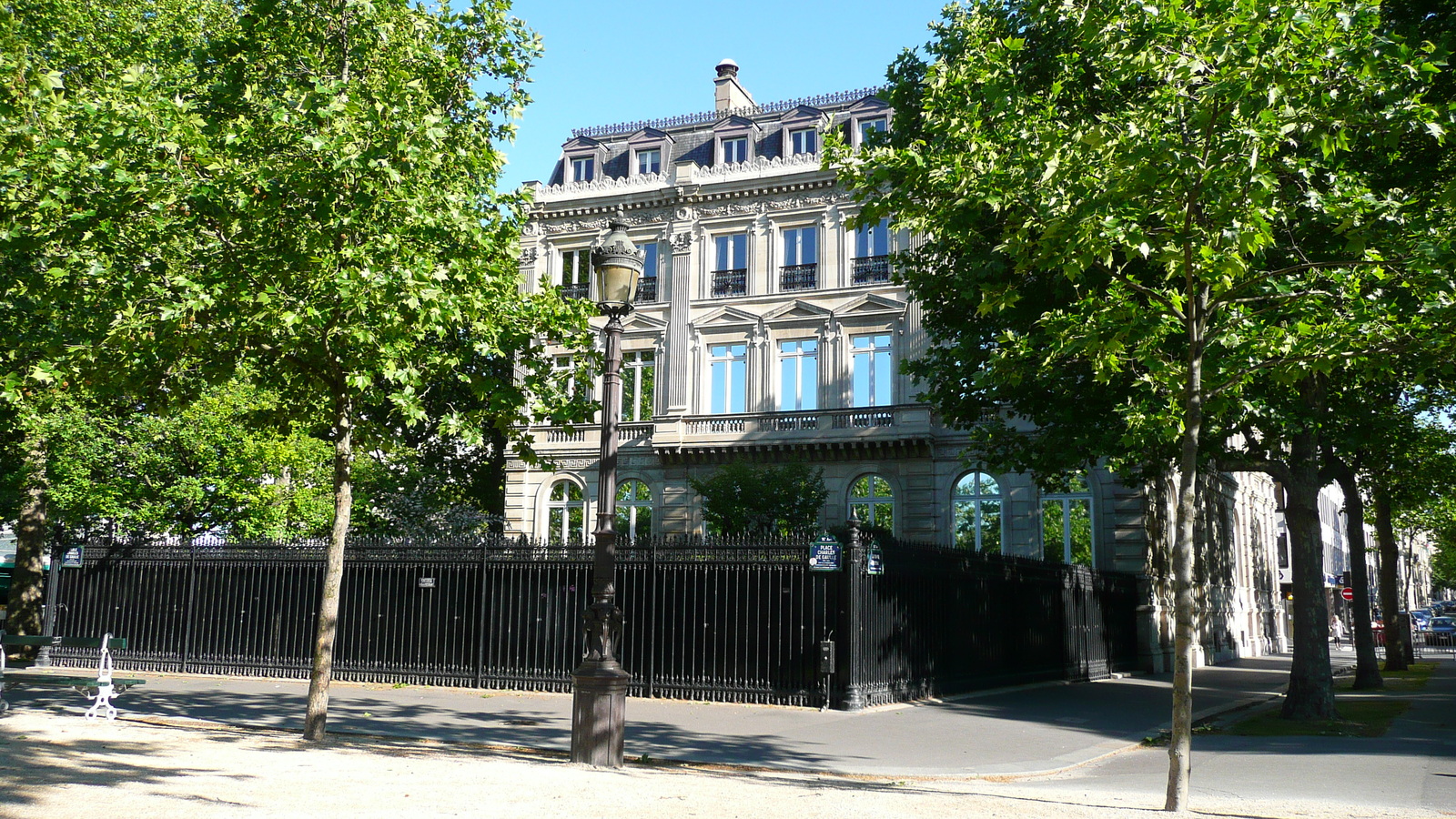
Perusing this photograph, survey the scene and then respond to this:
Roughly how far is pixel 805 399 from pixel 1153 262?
24856 mm

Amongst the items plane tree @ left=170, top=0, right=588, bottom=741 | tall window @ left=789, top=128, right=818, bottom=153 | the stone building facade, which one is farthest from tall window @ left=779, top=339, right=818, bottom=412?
plane tree @ left=170, top=0, right=588, bottom=741

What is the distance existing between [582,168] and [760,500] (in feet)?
48.5

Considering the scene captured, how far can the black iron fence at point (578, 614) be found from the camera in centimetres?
1650

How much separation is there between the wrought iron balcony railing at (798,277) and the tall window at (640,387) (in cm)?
469

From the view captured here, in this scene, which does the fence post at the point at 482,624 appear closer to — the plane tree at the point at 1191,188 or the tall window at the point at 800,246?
the plane tree at the point at 1191,188

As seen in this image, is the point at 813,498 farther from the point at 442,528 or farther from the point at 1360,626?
the point at 1360,626

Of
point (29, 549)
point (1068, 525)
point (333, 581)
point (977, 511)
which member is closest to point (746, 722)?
point (333, 581)

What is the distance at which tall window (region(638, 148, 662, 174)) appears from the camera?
122 feet

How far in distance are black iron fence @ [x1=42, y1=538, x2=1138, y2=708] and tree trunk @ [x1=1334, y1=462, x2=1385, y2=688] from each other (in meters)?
5.94

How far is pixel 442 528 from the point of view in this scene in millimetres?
31922

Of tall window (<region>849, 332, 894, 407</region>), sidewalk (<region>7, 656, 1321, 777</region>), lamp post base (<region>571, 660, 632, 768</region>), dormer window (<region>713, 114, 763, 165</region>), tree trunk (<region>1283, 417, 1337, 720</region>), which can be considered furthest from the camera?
dormer window (<region>713, 114, 763, 165</region>)

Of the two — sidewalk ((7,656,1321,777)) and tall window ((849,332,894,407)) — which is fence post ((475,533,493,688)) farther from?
Answer: tall window ((849,332,894,407))

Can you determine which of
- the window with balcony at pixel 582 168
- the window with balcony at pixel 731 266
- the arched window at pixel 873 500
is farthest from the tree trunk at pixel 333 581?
the window with balcony at pixel 582 168

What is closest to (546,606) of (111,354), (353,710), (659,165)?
(353,710)
